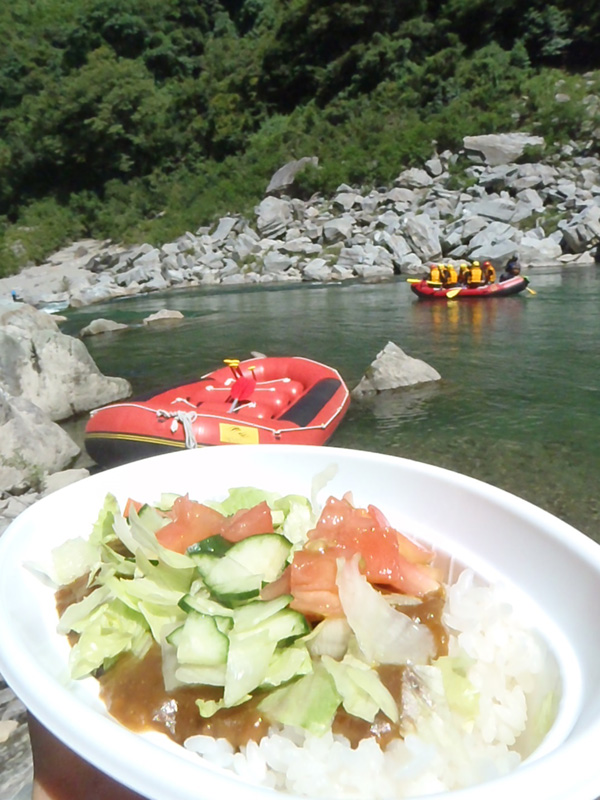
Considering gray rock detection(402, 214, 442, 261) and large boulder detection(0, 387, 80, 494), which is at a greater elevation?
gray rock detection(402, 214, 442, 261)

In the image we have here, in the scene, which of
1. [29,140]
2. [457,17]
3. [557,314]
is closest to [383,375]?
[557,314]

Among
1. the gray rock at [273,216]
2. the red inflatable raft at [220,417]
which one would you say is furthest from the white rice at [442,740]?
the gray rock at [273,216]

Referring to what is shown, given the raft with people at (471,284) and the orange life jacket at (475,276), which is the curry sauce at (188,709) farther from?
the orange life jacket at (475,276)

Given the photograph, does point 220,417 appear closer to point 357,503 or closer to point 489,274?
point 357,503

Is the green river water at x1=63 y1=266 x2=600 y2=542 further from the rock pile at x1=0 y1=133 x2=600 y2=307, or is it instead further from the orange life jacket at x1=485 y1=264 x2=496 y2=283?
the rock pile at x1=0 y1=133 x2=600 y2=307

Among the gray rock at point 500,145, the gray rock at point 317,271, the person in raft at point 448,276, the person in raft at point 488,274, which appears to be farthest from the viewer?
the gray rock at point 500,145

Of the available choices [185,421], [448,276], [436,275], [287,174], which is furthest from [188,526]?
[287,174]

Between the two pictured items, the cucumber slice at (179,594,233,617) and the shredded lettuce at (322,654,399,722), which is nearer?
the shredded lettuce at (322,654,399,722)

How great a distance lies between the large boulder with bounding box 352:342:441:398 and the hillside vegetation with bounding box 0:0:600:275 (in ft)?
56.8

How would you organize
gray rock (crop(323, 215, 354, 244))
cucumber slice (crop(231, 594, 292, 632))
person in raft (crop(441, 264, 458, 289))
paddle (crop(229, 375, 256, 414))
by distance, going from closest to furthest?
cucumber slice (crop(231, 594, 292, 632)) → paddle (crop(229, 375, 256, 414)) → person in raft (crop(441, 264, 458, 289)) → gray rock (crop(323, 215, 354, 244))

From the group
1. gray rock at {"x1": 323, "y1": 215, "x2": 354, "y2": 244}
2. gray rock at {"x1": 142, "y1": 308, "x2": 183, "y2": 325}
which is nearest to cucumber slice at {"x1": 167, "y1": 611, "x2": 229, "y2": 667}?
gray rock at {"x1": 142, "y1": 308, "x2": 183, "y2": 325}

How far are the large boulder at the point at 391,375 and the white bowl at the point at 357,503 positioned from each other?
5.96 metres

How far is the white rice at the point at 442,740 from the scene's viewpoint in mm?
804

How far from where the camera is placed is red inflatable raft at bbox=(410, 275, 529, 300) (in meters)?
13.2
